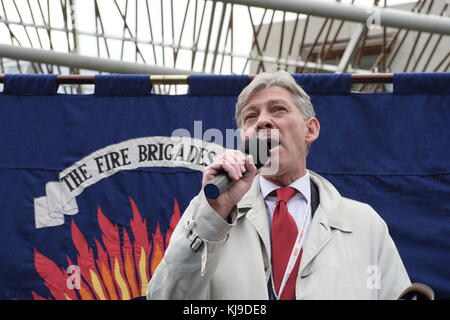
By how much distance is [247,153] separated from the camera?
1.34 m

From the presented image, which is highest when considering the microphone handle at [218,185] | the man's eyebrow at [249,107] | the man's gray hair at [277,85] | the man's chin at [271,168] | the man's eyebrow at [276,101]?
the man's gray hair at [277,85]

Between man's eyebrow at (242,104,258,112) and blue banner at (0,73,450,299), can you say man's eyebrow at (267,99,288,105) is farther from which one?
blue banner at (0,73,450,299)

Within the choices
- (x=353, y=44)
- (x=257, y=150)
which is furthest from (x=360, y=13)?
(x=257, y=150)

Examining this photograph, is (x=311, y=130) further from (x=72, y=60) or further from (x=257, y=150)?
(x=72, y=60)

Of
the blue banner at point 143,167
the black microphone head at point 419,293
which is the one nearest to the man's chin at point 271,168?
the black microphone head at point 419,293

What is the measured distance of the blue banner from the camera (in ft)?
7.43

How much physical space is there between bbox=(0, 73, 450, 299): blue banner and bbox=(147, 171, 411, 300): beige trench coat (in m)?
0.86

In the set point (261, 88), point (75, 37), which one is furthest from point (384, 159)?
point (75, 37)

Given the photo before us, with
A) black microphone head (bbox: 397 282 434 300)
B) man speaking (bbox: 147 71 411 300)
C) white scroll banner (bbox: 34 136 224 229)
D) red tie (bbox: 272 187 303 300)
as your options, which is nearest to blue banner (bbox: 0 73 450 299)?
white scroll banner (bbox: 34 136 224 229)

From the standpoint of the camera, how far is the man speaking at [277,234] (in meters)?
1.17

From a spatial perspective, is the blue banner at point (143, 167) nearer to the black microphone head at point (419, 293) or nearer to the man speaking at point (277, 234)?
the man speaking at point (277, 234)

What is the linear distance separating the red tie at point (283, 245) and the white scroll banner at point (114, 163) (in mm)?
1020
